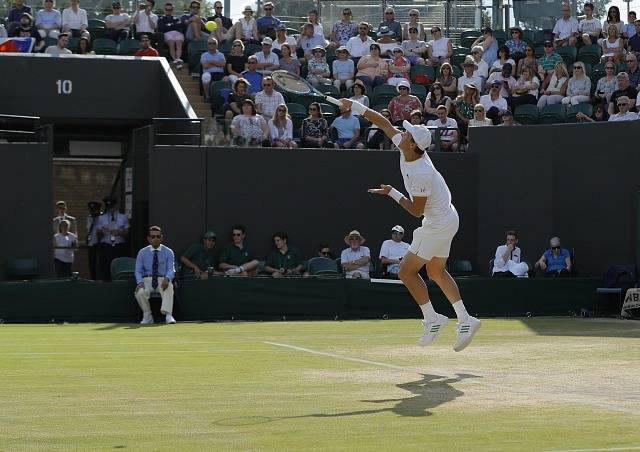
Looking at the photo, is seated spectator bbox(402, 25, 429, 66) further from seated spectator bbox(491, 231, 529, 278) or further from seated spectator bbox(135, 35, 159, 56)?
seated spectator bbox(491, 231, 529, 278)

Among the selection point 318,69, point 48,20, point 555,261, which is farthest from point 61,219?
point 555,261

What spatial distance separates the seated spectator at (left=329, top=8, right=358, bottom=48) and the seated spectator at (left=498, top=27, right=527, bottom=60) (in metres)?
3.43

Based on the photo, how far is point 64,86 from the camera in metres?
24.4

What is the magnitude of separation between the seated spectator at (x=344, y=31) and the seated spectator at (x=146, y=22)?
12.7ft

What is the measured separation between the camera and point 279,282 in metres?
19.9

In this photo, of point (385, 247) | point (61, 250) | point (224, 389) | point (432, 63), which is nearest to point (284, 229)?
point (385, 247)

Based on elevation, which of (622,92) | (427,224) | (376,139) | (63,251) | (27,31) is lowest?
(63,251)

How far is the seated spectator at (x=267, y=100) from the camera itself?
22.4m

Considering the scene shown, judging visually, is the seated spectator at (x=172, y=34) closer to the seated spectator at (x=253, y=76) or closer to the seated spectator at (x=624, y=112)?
the seated spectator at (x=253, y=76)

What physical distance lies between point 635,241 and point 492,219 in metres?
2.95

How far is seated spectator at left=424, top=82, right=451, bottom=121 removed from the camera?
23.3 meters

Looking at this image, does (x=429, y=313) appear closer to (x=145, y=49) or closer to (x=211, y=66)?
(x=211, y=66)

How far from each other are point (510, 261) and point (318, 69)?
18.8 ft

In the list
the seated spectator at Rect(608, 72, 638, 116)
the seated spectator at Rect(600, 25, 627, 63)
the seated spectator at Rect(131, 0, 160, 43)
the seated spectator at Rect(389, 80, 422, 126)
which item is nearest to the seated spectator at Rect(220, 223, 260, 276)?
the seated spectator at Rect(389, 80, 422, 126)
